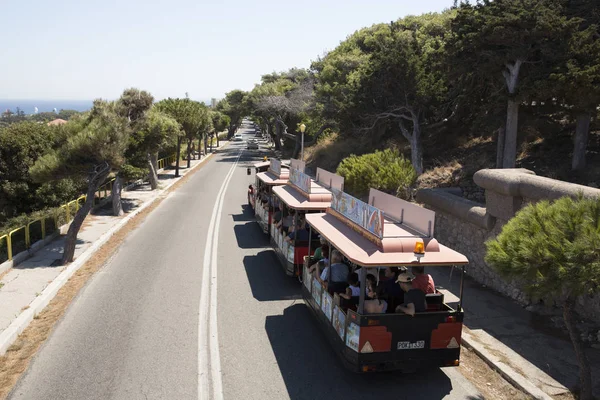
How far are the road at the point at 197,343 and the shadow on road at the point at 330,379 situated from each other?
0.02 metres

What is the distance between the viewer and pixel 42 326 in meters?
10.5

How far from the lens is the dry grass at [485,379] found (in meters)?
7.81

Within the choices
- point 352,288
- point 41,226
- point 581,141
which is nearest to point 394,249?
point 352,288

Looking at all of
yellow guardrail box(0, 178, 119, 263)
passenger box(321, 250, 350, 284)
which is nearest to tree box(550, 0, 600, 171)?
passenger box(321, 250, 350, 284)

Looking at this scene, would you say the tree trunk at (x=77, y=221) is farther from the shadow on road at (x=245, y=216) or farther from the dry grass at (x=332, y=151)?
the dry grass at (x=332, y=151)

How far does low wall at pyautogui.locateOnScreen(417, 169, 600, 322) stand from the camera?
34.7 feet

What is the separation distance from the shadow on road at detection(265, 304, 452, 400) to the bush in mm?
10741

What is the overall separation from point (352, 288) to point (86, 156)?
10599 mm

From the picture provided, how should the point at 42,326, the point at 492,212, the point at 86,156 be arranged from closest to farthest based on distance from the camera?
the point at 42,326 → the point at 492,212 → the point at 86,156

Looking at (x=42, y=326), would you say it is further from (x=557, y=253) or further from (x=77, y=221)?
(x=557, y=253)

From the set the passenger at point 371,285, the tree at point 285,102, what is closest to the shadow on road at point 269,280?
the passenger at point 371,285

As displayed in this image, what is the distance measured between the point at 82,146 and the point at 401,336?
11.8 m

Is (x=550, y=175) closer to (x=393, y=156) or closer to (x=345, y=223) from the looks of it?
(x=393, y=156)

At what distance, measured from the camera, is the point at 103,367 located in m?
8.55
